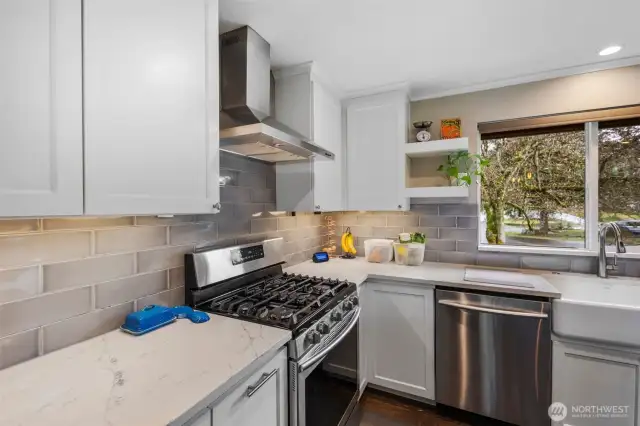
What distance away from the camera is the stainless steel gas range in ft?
3.92

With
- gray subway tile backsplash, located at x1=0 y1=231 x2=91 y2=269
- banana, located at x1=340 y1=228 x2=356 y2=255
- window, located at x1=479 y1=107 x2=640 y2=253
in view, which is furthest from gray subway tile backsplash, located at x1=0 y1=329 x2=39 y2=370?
window, located at x1=479 y1=107 x2=640 y2=253

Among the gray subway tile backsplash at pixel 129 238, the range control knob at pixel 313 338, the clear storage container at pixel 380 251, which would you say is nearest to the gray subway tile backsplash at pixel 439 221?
the clear storage container at pixel 380 251

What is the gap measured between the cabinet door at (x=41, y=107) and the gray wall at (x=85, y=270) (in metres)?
0.33

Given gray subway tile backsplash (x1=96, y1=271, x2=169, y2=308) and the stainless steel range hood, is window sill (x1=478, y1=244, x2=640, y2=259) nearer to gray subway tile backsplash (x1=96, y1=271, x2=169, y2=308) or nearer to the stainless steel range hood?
the stainless steel range hood

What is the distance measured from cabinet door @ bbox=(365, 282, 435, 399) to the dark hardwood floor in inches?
4.7

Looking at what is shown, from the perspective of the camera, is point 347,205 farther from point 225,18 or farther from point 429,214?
point 225,18

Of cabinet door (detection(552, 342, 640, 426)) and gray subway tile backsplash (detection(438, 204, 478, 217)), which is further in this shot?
gray subway tile backsplash (detection(438, 204, 478, 217))

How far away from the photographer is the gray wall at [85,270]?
92 centimetres

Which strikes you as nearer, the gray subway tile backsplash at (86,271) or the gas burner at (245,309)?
the gray subway tile backsplash at (86,271)

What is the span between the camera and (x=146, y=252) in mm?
1294

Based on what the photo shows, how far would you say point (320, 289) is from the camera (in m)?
1.65

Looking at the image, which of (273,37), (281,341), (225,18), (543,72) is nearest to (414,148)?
(543,72)

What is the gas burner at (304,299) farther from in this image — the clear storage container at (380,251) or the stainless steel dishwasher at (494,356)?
the clear storage container at (380,251)

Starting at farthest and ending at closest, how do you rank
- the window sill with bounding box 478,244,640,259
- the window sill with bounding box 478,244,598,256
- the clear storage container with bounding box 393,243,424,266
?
the clear storage container with bounding box 393,243,424,266
the window sill with bounding box 478,244,598,256
the window sill with bounding box 478,244,640,259
